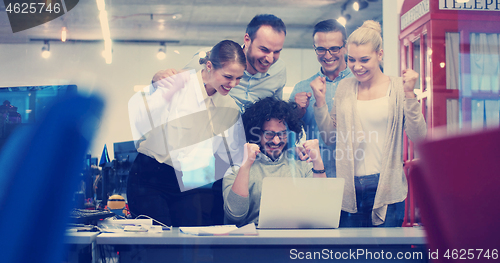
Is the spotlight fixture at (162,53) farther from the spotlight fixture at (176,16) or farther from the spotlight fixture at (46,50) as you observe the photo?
the spotlight fixture at (46,50)

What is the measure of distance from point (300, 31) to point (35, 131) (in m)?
2.38

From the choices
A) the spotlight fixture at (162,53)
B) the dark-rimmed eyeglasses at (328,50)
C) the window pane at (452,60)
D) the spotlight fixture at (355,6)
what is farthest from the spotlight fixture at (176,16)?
the window pane at (452,60)

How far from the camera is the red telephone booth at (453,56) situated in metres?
2.87

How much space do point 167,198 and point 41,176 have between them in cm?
199

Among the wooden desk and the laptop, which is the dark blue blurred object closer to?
the wooden desk

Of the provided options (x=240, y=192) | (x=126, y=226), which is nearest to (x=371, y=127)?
(x=240, y=192)

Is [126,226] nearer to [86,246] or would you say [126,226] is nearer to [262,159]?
[86,246]

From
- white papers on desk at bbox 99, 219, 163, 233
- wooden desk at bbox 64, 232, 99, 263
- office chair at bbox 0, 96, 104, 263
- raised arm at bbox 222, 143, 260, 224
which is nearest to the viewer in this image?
office chair at bbox 0, 96, 104, 263

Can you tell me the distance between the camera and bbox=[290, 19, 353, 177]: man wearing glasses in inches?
110

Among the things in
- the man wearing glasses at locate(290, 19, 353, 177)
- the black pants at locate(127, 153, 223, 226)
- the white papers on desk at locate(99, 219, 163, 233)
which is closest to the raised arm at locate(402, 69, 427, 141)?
the man wearing glasses at locate(290, 19, 353, 177)

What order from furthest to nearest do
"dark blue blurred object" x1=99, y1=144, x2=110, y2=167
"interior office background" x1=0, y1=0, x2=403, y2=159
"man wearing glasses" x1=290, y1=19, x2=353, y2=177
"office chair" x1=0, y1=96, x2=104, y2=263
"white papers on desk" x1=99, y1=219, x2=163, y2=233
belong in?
"man wearing glasses" x1=290, y1=19, x2=353, y2=177 < "interior office background" x1=0, y1=0, x2=403, y2=159 < "dark blue blurred object" x1=99, y1=144, x2=110, y2=167 < "white papers on desk" x1=99, y1=219, x2=163, y2=233 < "office chair" x1=0, y1=96, x2=104, y2=263

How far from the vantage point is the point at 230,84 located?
274 centimetres

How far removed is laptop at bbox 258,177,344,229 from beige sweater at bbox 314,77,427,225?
0.95 meters

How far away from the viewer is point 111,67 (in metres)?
2.67
